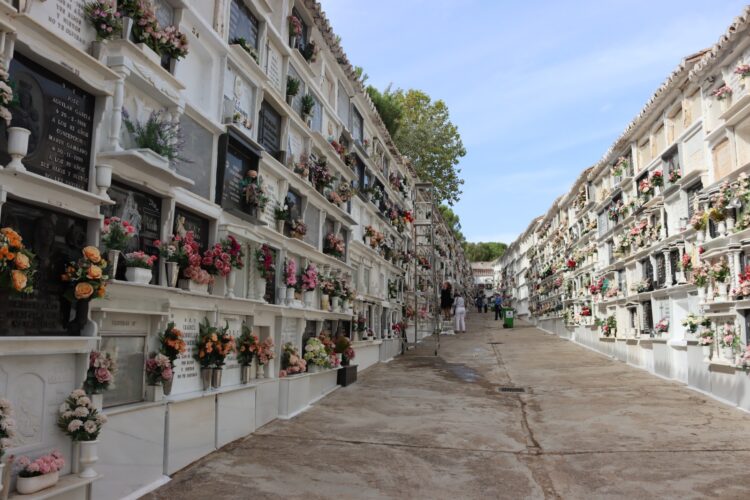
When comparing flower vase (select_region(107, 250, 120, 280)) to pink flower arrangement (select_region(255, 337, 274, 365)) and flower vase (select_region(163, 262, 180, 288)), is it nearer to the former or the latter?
flower vase (select_region(163, 262, 180, 288))

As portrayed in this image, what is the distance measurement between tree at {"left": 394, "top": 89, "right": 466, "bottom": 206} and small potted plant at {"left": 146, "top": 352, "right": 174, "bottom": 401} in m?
32.9

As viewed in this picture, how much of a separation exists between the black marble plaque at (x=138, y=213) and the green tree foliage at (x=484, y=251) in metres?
98.5

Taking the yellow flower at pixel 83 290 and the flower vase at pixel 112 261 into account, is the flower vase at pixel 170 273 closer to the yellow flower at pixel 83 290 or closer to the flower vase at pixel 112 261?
the flower vase at pixel 112 261

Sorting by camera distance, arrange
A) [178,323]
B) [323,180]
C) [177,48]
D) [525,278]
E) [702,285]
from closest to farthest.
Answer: [177,48] → [178,323] → [702,285] → [323,180] → [525,278]

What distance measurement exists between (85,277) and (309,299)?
333 inches

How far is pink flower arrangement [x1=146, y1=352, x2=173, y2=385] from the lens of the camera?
22.7 feet

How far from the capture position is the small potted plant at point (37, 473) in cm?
468

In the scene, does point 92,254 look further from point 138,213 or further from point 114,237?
point 138,213

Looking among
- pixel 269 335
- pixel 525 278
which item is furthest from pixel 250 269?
pixel 525 278

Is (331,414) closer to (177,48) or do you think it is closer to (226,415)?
(226,415)

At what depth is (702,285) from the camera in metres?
12.5

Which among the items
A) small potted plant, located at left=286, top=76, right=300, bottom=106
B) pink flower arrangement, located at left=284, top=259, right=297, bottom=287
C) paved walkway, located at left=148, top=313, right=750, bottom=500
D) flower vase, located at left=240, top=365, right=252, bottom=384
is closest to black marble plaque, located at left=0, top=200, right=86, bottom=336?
paved walkway, located at left=148, top=313, right=750, bottom=500

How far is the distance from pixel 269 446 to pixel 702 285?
31.8 feet

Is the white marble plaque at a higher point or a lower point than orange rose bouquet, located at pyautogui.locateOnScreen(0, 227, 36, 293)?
higher
